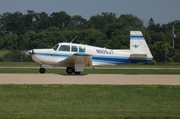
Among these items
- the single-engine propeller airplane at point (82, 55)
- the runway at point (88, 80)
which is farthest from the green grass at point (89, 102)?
the single-engine propeller airplane at point (82, 55)

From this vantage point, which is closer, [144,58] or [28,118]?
[28,118]

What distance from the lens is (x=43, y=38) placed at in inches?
2709

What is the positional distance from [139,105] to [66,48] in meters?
14.9

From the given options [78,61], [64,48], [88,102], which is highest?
Result: [64,48]

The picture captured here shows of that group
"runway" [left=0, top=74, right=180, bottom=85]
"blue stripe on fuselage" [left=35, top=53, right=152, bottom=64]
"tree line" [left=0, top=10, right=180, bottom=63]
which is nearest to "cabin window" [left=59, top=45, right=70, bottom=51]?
"blue stripe on fuselage" [left=35, top=53, right=152, bottom=64]

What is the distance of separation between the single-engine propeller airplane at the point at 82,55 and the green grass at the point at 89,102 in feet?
28.6

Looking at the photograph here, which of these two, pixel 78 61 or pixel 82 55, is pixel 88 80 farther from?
pixel 78 61

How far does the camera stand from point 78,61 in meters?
26.3

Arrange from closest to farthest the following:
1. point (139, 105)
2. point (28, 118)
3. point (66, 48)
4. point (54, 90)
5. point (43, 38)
Answer: point (28, 118), point (139, 105), point (54, 90), point (66, 48), point (43, 38)

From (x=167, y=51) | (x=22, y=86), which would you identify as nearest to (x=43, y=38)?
(x=167, y=51)

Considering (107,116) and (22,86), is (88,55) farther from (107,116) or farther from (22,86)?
(107,116)

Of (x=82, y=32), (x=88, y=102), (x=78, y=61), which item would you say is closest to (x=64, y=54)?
(x=78, y=61)

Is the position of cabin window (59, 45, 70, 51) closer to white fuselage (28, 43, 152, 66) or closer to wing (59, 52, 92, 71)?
white fuselage (28, 43, 152, 66)

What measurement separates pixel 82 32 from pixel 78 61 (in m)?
48.7
